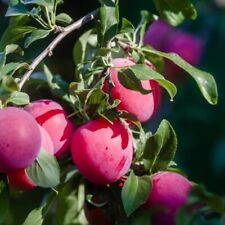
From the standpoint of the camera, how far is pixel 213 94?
1136mm

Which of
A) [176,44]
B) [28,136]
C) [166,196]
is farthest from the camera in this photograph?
[176,44]

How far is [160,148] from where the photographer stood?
42.9 inches

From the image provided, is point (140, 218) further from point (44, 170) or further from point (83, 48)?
point (83, 48)

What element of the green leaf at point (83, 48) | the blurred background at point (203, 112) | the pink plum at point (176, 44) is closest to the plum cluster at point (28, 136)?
the green leaf at point (83, 48)

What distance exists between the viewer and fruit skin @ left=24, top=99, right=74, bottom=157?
1.06 m

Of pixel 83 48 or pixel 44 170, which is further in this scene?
pixel 83 48

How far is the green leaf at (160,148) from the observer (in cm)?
109

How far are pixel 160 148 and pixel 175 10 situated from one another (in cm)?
28

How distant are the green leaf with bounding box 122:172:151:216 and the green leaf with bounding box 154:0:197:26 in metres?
0.32

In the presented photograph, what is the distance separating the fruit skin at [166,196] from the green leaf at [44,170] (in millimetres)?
138

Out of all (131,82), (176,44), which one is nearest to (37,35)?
(131,82)

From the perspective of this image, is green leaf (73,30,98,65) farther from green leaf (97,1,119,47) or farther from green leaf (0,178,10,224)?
green leaf (0,178,10,224)

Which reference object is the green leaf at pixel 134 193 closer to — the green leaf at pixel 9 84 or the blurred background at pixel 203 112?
the green leaf at pixel 9 84

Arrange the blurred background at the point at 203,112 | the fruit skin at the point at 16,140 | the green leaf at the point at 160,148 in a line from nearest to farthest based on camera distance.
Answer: the fruit skin at the point at 16,140, the green leaf at the point at 160,148, the blurred background at the point at 203,112
